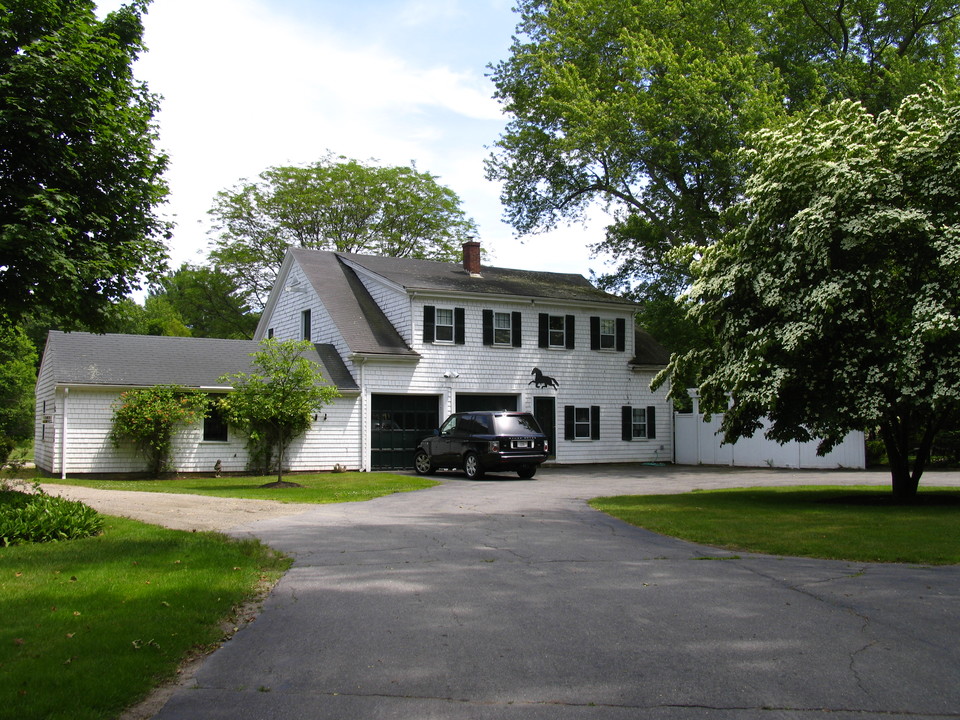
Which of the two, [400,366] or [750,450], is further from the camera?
[750,450]

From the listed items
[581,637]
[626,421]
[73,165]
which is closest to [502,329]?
[626,421]

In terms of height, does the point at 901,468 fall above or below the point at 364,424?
below

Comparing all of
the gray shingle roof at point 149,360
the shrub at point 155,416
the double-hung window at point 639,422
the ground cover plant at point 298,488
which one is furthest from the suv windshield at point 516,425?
the double-hung window at point 639,422

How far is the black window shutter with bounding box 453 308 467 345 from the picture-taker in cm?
2831

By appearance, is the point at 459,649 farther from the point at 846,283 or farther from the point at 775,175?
the point at 775,175

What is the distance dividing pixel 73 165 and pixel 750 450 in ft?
77.1

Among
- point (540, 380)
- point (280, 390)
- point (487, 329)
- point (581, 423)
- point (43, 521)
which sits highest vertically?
point (487, 329)

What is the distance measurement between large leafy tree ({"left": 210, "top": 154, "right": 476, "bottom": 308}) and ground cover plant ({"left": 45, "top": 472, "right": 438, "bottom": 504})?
25.6 m

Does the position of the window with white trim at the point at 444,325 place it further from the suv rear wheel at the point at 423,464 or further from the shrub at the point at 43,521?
the shrub at the point at 43,521

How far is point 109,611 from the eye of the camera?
21.4 feet

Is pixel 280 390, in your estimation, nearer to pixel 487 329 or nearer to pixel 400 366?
pixel 400 366

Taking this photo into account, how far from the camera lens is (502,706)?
4617 millimetres

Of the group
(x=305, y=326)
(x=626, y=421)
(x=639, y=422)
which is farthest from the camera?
(x=639, y=422)

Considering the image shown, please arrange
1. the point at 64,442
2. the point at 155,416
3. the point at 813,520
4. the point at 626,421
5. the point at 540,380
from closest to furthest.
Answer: the point at 813,520, the point at 64,442, the point at 155,416, the point at 540,380, the point at 626,421
